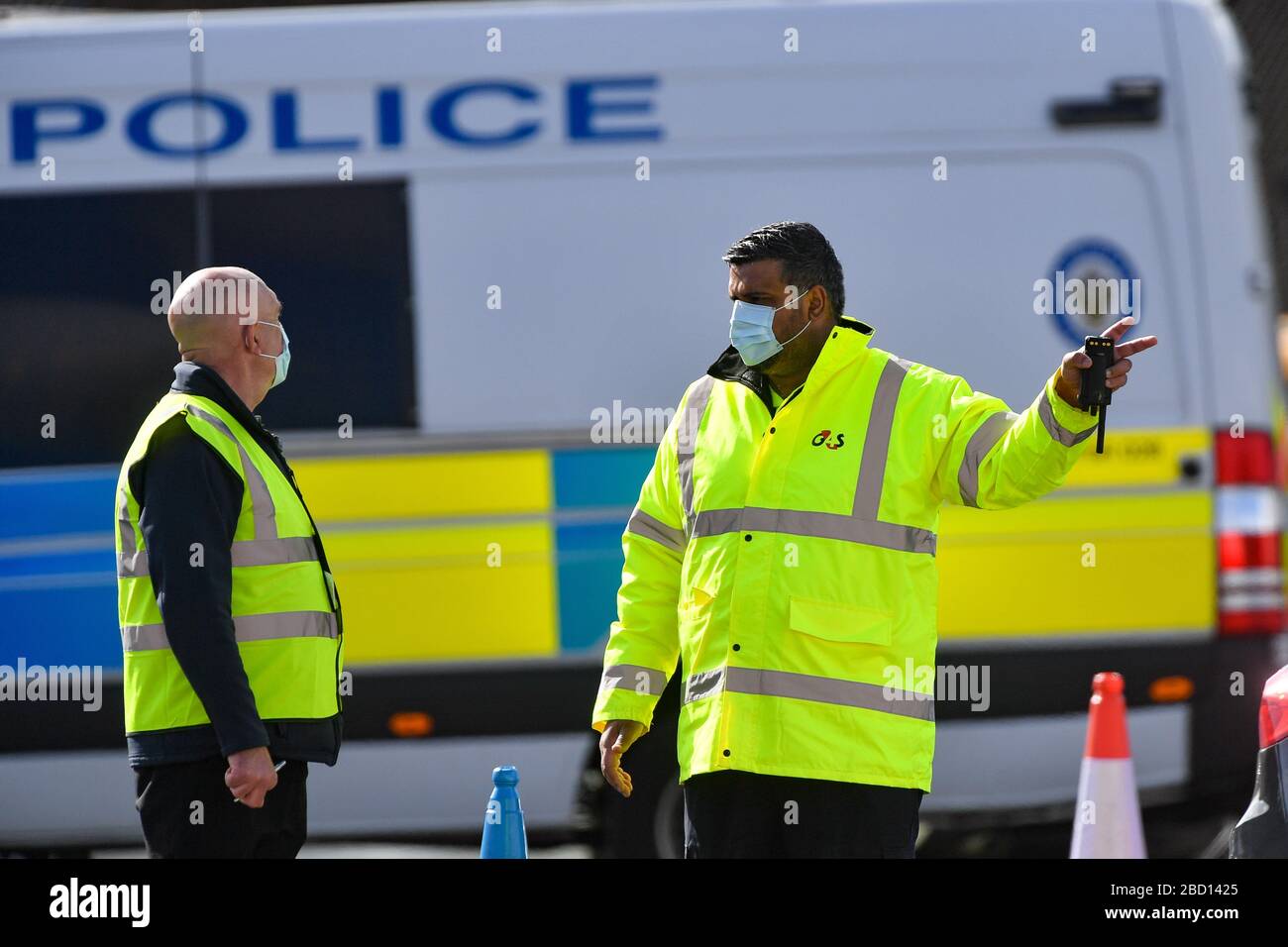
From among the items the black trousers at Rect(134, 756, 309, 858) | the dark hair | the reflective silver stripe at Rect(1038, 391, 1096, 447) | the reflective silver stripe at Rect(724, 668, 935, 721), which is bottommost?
the black trousers at Rect(134, 756, 309, 858)

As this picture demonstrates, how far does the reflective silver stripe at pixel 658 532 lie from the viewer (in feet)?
11.7

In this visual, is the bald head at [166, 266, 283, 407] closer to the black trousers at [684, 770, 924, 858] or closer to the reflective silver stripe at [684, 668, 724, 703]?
the reflective silver stripe at [684, 668, 724, 703]

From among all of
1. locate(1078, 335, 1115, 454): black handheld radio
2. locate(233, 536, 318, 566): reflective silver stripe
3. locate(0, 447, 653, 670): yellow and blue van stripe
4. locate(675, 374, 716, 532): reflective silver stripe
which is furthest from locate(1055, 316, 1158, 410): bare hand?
locate(0, 447, 653, 670): yellow and blue van stripe

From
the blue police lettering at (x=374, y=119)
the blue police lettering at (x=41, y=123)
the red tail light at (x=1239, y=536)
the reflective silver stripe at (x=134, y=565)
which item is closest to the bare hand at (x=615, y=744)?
the reflective silver stripe at (x=134, y=565)

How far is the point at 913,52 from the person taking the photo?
5492 millimetres

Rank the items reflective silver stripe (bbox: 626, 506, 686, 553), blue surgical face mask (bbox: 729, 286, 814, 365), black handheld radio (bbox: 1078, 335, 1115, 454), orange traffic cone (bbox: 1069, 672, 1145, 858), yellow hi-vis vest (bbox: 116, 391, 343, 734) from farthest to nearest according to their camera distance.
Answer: orange traffic cone (bbox: 1069, 672, 1145, 858), reflective silver stripe (bbox: 626, 506, 686, 553), blue surgical face mask (bbox: 729, 286, 814, 365), yellow hi-vis vest (bbox: 116, 391, 343, 734), black handheld radio (bbox: 1078, 335, 1115, 454)

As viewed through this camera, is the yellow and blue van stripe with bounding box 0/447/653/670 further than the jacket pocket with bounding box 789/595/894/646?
Yes

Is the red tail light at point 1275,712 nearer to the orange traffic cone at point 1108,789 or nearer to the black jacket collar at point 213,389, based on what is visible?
the orange traffic cone at point 1108,789

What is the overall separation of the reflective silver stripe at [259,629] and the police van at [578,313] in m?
1.98

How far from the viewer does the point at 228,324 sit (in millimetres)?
3529

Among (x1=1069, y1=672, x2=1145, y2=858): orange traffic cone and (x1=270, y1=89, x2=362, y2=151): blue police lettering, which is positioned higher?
(x1=270, y1=89, x2=362, y2=151): blue police lettering

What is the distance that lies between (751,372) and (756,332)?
0.11 metres

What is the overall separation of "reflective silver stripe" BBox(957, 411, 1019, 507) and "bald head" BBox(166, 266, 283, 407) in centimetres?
138

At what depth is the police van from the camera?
5422mm
